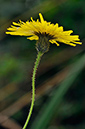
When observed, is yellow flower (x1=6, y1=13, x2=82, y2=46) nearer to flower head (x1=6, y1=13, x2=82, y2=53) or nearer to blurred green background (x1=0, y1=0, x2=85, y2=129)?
flower head (x1=6, y1=13, x2=82, y2=53)

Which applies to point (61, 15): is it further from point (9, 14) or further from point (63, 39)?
point (63, 39)

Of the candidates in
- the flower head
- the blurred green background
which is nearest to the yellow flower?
the flower head

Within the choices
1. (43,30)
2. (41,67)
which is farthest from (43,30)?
(41,67)

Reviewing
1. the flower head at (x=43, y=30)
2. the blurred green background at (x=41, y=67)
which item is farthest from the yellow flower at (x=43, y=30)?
the blurred green background at (x=41, y=67)

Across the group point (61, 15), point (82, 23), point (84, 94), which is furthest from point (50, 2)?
point (84, 94)

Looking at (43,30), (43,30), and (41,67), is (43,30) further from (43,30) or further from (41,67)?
(41,67)

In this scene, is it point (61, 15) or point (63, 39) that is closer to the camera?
point (63, 39)

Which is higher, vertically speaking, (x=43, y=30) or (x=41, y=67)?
(x=41, y=67)

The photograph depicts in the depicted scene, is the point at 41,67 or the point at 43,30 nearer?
the point at 43,30
